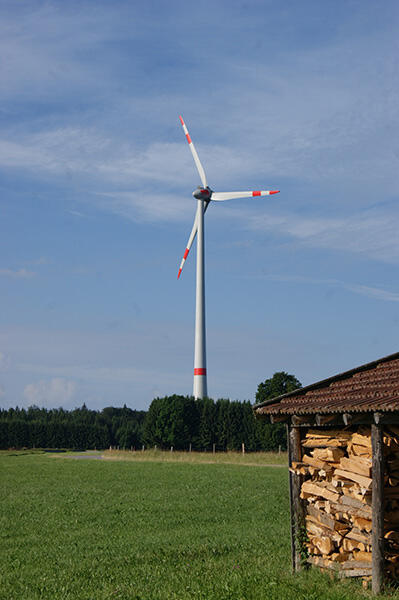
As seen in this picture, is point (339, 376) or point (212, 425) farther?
point (212, 425)

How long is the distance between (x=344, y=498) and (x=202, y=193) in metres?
75.1

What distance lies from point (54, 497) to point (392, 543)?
28.3 meters

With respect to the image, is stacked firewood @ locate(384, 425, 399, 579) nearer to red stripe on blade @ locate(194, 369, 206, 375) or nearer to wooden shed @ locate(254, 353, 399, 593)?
wooden shed @ locate(254, 353, 399, 593)

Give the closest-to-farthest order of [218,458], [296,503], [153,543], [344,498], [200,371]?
[344,498] → [296,503] → [153,543] → [218,458] → [200,371]

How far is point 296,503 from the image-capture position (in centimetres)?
1539

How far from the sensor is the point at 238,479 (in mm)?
46594

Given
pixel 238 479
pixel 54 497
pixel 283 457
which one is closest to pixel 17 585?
pixel 54 497

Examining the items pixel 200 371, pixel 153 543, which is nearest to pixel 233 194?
pixel 200 371

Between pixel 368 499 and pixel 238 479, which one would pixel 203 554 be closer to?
pixel 368 499

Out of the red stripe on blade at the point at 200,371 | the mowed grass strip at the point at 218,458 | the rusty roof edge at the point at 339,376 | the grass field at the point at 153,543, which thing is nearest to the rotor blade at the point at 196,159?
the red stripe on blade at the point at 200,371

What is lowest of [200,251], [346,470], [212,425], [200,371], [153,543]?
[153,543]

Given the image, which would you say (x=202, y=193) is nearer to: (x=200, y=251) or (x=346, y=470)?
(x=200, y=251)

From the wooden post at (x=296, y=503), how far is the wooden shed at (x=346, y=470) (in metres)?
0.02

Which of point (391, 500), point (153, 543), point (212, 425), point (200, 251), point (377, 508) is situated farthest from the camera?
point (212, 425)
